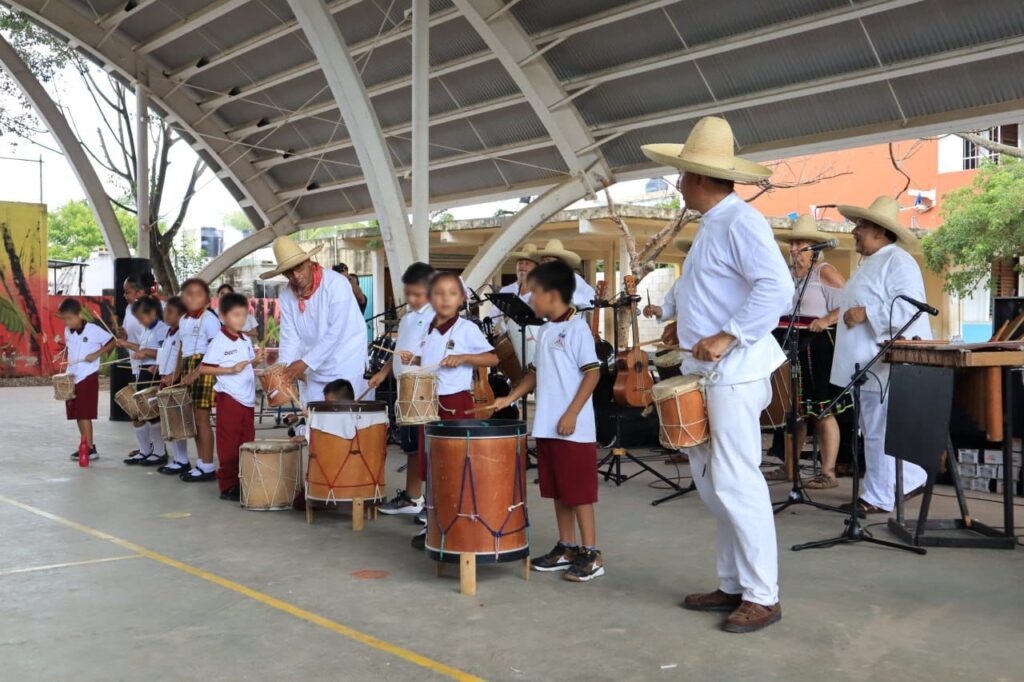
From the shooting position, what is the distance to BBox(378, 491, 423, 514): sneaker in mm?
7102

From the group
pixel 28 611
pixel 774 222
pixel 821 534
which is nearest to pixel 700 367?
pixel 821 534

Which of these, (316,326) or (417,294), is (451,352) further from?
(316,326)

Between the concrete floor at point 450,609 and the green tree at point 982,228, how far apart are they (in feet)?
51.2

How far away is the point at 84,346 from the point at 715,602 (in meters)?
7.85

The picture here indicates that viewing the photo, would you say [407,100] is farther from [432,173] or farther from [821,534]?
[821,534]

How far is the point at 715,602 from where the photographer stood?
464 cm

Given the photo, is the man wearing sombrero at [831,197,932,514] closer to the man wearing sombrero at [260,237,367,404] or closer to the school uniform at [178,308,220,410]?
the man wearing sombrero at [260,237,367,404]

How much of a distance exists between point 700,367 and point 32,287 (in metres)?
22.9

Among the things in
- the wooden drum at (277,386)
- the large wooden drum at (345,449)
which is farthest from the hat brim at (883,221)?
the wooden drum at (277,386)

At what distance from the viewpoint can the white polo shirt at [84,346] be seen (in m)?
10.2

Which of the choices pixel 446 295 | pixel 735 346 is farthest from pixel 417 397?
pixel 735 346

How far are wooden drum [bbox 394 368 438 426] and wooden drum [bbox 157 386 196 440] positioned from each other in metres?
3.54

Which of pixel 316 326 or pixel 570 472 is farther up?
pixel 316 326

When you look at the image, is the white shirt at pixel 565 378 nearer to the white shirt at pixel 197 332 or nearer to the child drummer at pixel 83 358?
the white shirt at pixel 197 332
